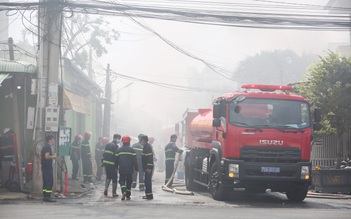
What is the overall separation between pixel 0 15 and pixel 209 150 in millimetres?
49670

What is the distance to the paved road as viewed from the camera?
1003 cm

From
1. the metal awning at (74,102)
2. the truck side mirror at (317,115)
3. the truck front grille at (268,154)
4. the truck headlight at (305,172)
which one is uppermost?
the metal awning at (74,102)

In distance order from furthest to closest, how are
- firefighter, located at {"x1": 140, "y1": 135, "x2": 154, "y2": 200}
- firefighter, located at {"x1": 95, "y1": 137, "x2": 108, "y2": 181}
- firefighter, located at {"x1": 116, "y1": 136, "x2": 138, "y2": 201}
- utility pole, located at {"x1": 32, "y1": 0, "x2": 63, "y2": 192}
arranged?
1. firefighter, located at {"x1": 95, "y1": 137, "x2": 108, "y2": 181}
2. utility pole, located at {"x1": 32, "y1": 0, "x2": 63, "y2": 192}
3. firefighter, located at {"x1": 140, "y1": 135, "x2": 154, "y2": 200}
4. firefighter, located at {"x1": 116, "y1": 136, "x2": 138, "y2": 201}

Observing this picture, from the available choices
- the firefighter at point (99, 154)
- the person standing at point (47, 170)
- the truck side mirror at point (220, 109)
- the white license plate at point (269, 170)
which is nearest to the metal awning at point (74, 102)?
the firefighter at point (99, 154)

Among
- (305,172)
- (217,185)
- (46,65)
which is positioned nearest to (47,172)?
(46,65)

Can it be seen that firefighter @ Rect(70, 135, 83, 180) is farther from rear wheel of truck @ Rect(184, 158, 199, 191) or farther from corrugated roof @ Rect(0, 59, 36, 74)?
rear wheel of truck @ Rect(184, 158, 199, 191)

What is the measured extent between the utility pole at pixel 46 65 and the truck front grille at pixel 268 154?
5228 mm

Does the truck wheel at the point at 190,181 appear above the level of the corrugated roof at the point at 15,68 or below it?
below

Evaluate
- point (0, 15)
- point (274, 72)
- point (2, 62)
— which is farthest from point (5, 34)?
point (2, 62)

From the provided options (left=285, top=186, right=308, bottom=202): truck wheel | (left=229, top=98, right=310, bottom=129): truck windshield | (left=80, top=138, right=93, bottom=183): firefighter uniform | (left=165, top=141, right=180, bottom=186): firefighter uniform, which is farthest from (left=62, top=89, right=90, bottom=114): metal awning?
(left=285, top=186, right=308, bottom=202): truck wheel

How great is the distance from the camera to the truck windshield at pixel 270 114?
12.9 m

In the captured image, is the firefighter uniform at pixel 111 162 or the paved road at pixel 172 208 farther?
the firefighter uniform at pixel 111 162

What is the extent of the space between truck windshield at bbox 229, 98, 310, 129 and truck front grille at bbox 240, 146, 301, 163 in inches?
21.2

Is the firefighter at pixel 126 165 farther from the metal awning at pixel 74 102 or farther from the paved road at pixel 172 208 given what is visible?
the metal awning at pixel 74 102
